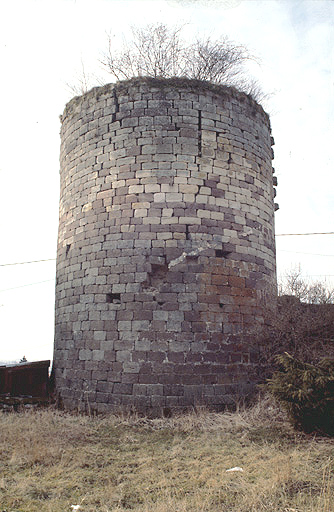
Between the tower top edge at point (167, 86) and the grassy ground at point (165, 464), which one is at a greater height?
the tower top edge at point (167, 86)

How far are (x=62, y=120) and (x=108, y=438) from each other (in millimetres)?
6996

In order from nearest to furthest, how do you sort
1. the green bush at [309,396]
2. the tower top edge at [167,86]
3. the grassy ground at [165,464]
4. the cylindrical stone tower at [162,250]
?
the grassy ground at [165,464] → the green bush at [309,396] → the cylindrical stone tower at [162,250] → the tower top edge at [167,86]

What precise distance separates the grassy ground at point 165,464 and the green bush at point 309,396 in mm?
215

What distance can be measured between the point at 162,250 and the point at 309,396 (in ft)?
11.3

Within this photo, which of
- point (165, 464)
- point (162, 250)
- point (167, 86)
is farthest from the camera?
point (167, 86)

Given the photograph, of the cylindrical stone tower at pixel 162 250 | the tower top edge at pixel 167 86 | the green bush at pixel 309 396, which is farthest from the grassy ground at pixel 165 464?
the tower top edge at pixel 167 86

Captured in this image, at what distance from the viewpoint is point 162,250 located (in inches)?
307

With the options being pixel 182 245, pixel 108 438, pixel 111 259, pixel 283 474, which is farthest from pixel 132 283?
pixel 283 474

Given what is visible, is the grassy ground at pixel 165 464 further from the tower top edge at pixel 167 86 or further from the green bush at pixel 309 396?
the tower top edge at pixel 167 86

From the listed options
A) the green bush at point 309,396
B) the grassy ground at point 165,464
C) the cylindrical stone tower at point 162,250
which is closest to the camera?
the grassy ground at point 165,464

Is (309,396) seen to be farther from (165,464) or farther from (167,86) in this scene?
(167,86)

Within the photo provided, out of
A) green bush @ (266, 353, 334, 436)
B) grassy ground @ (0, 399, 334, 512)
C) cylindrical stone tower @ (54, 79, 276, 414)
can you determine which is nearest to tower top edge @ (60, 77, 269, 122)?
cylindrical stone tower @ (54, 79, 276, 414)

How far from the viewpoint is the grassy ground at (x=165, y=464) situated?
12.9 ft

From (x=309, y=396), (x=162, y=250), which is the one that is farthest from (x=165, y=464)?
(x=162, y=250)
